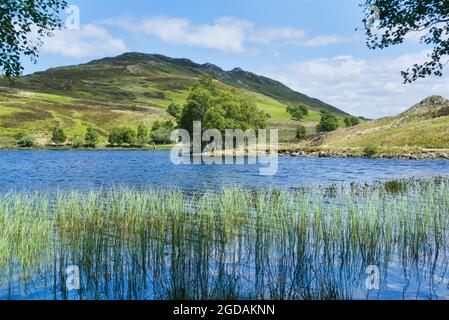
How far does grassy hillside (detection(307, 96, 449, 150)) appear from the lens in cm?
7756

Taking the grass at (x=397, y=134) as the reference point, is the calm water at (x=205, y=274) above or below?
below

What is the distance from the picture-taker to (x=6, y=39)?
1383cm

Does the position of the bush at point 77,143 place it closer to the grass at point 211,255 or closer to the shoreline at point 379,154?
the shoreline at point 379,154

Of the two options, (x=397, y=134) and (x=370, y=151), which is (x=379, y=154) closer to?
(x=370, y=151)

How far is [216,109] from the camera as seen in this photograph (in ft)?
279

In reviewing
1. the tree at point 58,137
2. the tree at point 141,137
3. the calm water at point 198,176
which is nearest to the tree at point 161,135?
the tree at point 141,137

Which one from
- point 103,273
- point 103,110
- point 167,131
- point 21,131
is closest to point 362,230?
point 103,273

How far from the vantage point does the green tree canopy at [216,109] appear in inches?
3351

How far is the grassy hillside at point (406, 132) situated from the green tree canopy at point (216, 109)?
1740 centimetres

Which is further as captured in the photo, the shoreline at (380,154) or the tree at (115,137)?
the tree at (115,137)
